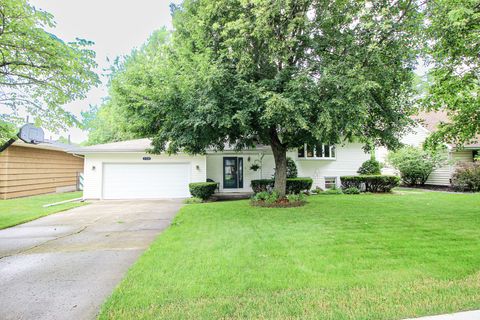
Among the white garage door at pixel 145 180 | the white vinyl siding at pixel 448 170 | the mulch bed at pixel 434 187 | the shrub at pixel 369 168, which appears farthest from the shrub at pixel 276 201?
the white vinyl siding at pixel 448 170

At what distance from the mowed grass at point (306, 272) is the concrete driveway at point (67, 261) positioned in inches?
16.0

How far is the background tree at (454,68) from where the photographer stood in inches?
229

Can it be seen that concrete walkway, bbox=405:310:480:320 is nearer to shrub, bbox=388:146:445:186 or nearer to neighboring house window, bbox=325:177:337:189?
neighboring house window, bbox=325:177:337:189

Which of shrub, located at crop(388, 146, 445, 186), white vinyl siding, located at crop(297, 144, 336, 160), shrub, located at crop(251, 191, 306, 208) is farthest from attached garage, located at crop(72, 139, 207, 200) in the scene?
shrub, located at crop(388, 146, 445, 186)

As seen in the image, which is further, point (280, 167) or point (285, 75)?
point (280, 167)

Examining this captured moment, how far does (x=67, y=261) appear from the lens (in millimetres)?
4520

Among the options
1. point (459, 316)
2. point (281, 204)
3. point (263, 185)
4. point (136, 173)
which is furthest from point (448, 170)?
point (136, 173)

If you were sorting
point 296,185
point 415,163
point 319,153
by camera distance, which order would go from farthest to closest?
point 319,153 < point 415,163 < point 296,185

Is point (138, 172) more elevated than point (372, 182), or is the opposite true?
point (138, 172)

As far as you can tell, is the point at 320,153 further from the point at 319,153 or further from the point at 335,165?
the point at 335,165

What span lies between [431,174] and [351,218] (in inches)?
516

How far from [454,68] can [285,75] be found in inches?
181

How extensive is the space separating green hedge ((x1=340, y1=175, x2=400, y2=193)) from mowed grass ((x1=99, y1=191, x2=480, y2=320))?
7.37 meters

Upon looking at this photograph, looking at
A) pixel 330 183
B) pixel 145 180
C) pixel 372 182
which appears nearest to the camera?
pixel 145 180
